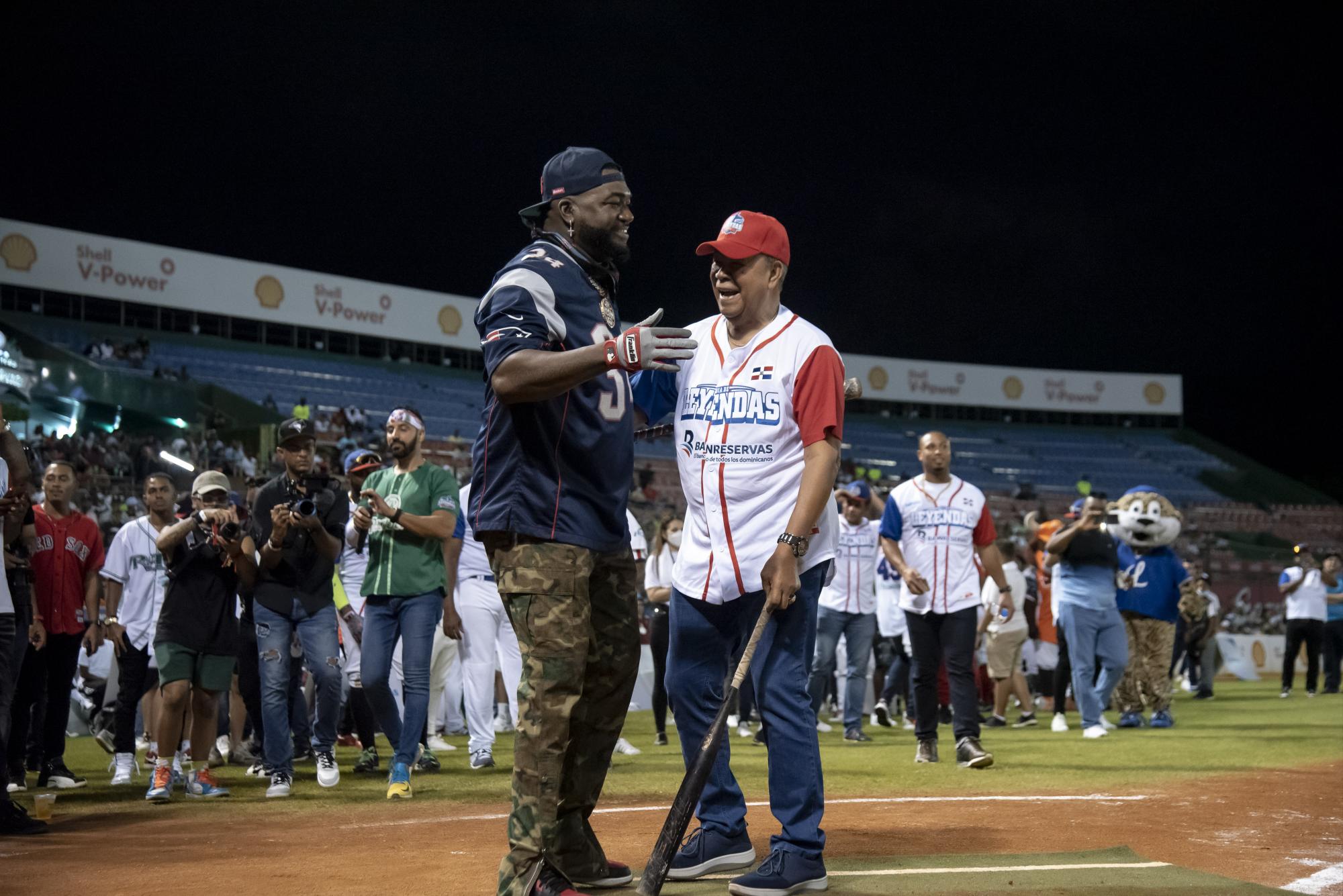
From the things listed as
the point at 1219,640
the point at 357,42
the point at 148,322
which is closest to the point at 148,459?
the point at 148,322

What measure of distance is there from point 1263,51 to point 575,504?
156ft

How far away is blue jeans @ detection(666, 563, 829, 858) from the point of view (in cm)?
434

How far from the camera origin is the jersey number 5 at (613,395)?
4.13 metres

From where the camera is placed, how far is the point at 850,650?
40.1 feet

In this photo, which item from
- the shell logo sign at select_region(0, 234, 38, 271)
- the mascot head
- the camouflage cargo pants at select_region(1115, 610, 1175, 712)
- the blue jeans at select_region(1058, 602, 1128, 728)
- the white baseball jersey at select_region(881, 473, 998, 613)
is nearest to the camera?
the white baseball jersey at select_region(881, 473, 998, 613)

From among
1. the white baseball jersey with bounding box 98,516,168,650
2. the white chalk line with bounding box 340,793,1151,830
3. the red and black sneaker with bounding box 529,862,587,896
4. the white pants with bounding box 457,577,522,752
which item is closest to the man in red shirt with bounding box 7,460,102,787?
the white baseball jersey with bounding box 98,516,168,650

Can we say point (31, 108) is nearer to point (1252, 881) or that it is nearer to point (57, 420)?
point (57, 420)

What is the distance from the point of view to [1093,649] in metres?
11.7

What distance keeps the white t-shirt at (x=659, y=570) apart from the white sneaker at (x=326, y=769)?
4.60m

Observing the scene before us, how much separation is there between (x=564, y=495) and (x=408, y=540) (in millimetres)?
3932

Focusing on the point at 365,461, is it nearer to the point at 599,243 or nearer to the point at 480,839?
the point at 480,839

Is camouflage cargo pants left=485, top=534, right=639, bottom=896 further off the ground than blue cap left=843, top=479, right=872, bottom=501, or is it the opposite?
blue cap left=843, top=479, right=872, bottom=501

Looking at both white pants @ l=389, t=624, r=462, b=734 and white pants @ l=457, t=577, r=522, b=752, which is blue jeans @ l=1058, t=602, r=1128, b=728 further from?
white pants @ l=389, t=624, r=462, b=734

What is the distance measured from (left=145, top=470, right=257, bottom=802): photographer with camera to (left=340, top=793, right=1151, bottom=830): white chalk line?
1874mm
